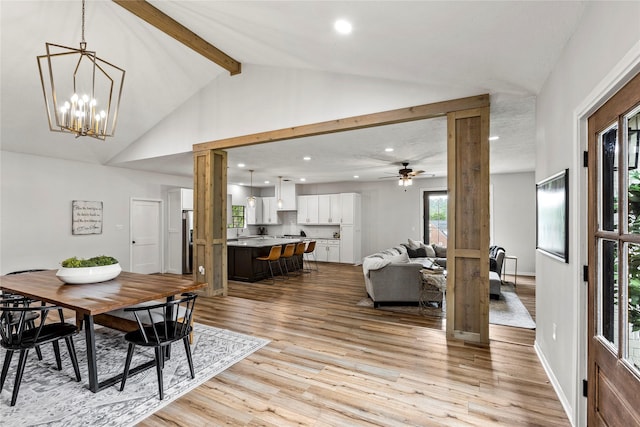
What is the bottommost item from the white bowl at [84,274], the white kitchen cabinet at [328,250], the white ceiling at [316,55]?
the white kitchen cabinet at [328,250]

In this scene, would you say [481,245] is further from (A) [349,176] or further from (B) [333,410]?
(A) [349,176]

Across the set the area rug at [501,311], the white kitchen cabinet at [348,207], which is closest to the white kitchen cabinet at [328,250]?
the white kitchen cabinet at [348,207]

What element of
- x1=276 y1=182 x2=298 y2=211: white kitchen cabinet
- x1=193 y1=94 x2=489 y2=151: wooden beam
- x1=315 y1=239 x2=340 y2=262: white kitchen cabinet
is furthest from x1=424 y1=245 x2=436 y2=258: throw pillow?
x1=193 y1=94 x2=489 y2=151: wooden beam

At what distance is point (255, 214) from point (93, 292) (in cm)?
791

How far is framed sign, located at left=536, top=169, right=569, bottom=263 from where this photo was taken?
216 cm

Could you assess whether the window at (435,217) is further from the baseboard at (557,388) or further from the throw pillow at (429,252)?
the baseboard at (557,388)

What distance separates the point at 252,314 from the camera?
4.40 m

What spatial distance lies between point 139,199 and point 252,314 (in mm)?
4890

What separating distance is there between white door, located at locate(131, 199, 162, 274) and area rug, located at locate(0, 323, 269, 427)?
4.27 m

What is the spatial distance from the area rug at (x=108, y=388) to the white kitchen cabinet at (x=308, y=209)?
21.9 ft

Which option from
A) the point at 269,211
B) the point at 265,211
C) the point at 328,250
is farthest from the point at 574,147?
the point at 265,211

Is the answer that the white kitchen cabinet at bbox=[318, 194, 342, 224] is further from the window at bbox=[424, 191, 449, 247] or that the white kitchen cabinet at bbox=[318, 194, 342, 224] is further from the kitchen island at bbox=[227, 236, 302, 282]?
the kitchen island at bbox=[227, 236, 302, 282]

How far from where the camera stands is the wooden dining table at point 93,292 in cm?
240

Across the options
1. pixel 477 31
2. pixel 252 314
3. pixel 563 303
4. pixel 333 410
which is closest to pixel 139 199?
pixel 252 314
